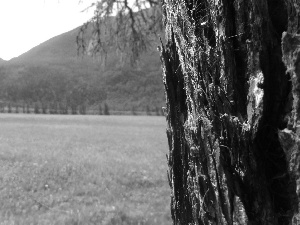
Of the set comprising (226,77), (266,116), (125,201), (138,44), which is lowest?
(125,201)

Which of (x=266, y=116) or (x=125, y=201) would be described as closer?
(x=266, y=116)

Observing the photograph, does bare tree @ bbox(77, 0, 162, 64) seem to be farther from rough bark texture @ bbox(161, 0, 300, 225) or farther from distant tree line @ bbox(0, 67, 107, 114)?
distant tree line @ bbox(0, 67, 107, 114)

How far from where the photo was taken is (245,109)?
1.58m

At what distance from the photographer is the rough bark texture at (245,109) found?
147cm

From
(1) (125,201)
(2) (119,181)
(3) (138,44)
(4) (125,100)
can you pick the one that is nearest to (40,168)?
(2) (119,181)

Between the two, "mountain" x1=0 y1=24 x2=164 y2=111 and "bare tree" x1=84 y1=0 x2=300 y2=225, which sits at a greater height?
"mountain" x1=0 y1=24 x2=164 y2=111

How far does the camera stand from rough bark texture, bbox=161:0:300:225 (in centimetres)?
147

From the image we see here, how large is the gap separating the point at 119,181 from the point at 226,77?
341 inches

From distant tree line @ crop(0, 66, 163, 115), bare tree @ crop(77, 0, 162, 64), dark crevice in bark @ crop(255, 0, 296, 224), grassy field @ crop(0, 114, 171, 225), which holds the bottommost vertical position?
grassy field @ crop(0, 114, 171, 225)

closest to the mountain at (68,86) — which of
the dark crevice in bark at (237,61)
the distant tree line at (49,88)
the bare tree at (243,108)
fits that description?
the distant tree line at (49,88)

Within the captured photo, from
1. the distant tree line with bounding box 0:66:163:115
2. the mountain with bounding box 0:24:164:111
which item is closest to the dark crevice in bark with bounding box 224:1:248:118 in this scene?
the mountain with bounding box 0:24:164:111

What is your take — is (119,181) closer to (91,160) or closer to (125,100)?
(91,160)

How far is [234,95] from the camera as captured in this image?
62.8 inches

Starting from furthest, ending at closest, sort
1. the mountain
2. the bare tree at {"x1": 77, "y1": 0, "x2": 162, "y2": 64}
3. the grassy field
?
the mountain < the bare tree at {"x1": 77, "y1": 0, "x2": 162, "y2": 64} < the grassy field
